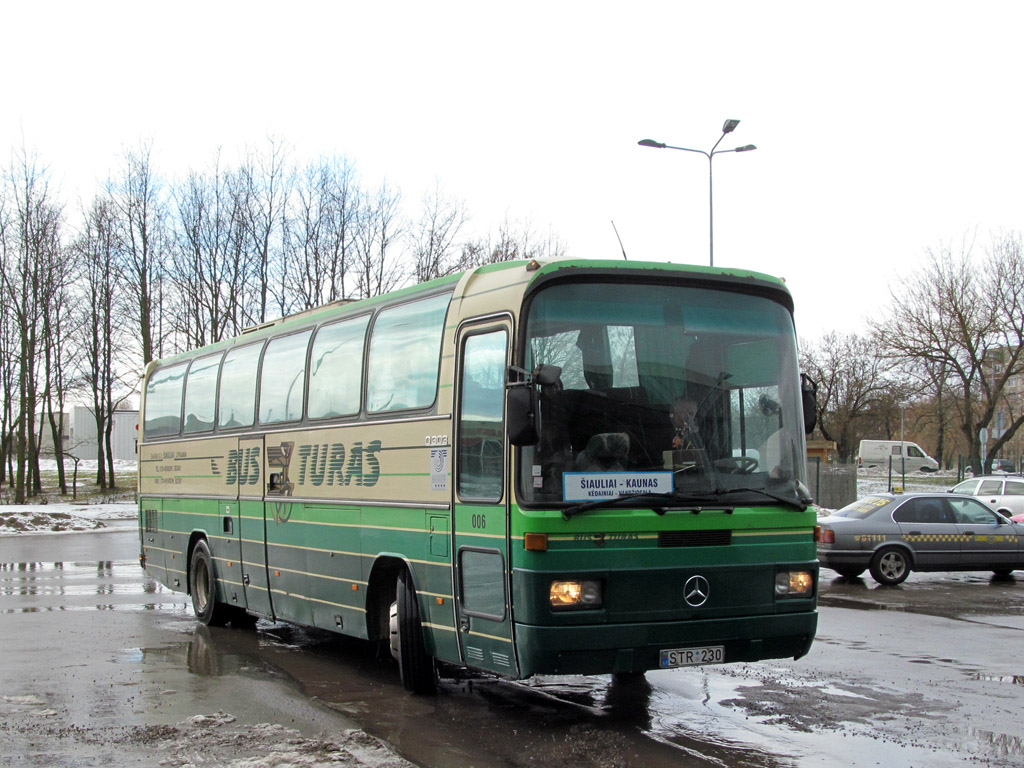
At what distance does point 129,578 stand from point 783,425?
14.1 metres

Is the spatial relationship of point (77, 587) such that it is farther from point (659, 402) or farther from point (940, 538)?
point (940, 538)

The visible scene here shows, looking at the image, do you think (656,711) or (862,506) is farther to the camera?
(862,506)

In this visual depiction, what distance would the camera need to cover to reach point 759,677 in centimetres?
973

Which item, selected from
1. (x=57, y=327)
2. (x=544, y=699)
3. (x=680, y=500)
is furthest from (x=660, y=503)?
(x=57, y=327)

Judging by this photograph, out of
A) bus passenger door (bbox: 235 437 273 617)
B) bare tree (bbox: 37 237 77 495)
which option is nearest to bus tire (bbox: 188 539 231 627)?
bus passenger door (bbox: 235 437 273 617)

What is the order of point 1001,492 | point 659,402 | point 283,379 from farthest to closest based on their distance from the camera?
point 1001,492, point 283,379, point 659,402

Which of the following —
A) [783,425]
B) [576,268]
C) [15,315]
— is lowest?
[783,425]

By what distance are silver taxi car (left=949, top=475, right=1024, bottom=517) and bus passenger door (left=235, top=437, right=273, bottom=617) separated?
22337mm

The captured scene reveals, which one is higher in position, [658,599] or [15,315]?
[15,315]

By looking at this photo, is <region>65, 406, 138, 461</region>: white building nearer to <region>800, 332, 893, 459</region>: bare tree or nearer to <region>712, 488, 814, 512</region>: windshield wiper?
<region>800, 332, 893, 459</region>: bare tree

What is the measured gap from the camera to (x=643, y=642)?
7348 mm

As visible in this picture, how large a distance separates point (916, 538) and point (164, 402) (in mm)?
11801

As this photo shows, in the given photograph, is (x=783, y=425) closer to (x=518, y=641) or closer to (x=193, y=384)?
(x=518, y=641)

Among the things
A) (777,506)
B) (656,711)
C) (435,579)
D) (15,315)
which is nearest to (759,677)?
(656,711)
